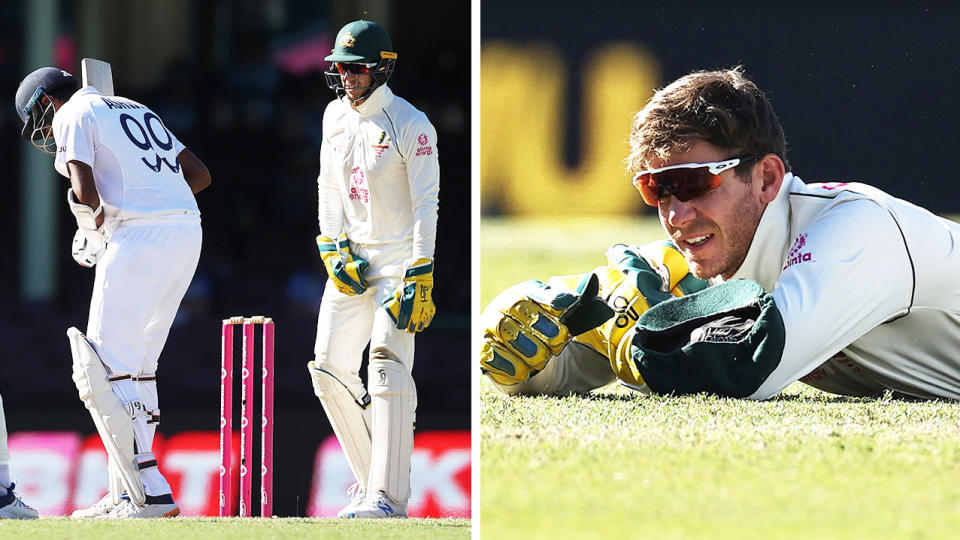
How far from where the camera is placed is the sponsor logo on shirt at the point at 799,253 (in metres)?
2.96

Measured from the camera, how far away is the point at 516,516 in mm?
2033

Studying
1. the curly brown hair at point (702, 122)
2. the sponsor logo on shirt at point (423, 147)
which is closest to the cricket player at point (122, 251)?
the sponsor logo on shirt at point (423, 147)

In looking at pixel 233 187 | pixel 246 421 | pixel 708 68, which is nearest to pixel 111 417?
pixel 246 421

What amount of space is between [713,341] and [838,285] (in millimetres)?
318

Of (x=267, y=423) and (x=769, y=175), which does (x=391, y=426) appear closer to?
(x=267, y=423)

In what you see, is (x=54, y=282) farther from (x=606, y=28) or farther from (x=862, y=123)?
(x=862, y=123)

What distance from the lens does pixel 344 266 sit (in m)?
3.35

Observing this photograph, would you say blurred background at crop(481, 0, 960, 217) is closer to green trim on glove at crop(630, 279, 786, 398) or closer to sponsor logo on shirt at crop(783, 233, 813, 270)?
sponsor logo on shirt at crop(783, 233, 813, 270)

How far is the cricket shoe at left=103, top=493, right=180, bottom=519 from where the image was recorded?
304 cm

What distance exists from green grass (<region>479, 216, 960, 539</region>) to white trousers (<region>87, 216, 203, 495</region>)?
836mm

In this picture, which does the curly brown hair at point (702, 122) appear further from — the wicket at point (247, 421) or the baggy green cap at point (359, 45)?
the wicket at point (247, 421)

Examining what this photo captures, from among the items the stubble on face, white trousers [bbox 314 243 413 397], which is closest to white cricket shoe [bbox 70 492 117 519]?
white trousers [bbox 314 243 413 397]

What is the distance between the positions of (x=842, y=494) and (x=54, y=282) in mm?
6027

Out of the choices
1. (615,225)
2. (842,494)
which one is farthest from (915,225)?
(615,225)
